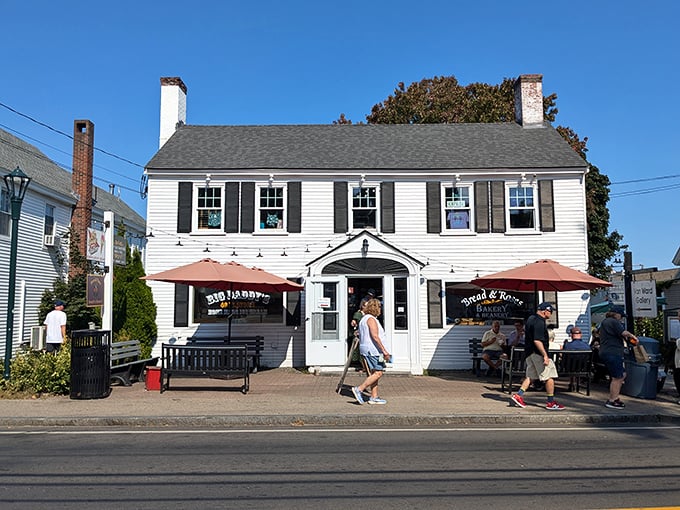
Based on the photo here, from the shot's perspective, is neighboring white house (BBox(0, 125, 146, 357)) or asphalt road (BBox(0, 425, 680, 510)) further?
neighboring white house (BBox(0, 125, 146, 357))

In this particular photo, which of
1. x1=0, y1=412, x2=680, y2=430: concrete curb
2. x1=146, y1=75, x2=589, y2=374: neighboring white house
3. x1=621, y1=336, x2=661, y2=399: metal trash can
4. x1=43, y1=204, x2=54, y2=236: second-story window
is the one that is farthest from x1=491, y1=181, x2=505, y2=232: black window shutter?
x1=43, y1=204, x2=54, y2=236: second-story window

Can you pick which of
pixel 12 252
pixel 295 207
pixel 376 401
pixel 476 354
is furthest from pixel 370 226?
pixel 12 252

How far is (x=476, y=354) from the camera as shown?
14.9 meters

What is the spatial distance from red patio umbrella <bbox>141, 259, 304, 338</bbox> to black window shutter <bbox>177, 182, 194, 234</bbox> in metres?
3.11

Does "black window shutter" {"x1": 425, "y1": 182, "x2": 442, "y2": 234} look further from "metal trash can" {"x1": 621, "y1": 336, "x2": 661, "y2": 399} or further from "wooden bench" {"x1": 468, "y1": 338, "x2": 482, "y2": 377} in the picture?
"metal trash can" {"x1": 621, "y1": 336, "x2": 661, "y2": 399}

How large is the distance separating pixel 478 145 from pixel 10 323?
44.7 ft

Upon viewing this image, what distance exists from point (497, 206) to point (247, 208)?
7.25 m

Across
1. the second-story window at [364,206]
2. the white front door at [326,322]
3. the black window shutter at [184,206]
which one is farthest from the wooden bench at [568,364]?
the black window shutter at [184,206]

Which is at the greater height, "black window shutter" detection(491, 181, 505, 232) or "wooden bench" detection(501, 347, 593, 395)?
"black window shutter" detection(491, 181, 505, 232)

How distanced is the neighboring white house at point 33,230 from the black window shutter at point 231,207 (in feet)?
25.5

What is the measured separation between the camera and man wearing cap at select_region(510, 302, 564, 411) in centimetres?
980

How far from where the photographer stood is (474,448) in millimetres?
7293

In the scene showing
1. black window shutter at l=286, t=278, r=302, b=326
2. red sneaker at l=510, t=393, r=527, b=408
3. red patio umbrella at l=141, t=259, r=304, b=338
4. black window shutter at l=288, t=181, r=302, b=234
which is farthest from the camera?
black window shutter at l=288, t=181, r=302, b=234

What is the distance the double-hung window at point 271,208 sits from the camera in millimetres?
16547
